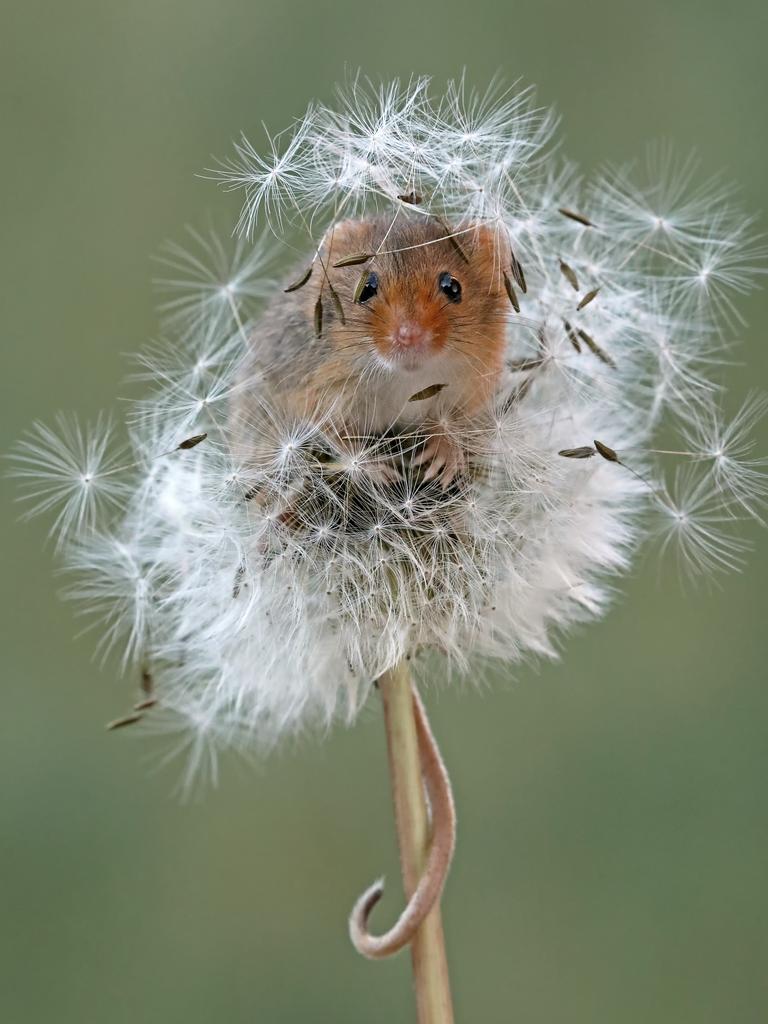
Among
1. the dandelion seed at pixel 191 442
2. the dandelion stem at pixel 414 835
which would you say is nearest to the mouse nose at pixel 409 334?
the dandelion seed at pixel 191 442

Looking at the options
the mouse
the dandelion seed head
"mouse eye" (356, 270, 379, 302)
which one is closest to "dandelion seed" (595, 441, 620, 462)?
the dandelion seed head

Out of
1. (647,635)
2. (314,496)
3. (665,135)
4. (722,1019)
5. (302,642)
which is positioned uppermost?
(665,135)

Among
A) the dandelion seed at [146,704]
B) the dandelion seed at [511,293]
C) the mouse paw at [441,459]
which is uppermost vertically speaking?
the dandelion seed at [511,293]

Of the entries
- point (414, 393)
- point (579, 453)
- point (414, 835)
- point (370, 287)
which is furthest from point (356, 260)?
point (414, 835)

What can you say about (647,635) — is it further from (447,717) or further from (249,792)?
(249,792)

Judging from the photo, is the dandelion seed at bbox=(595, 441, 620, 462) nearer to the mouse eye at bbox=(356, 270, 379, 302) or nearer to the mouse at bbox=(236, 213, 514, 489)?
the mouse at bbox=(236, 213, 514, 489)

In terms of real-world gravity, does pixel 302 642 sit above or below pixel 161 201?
below

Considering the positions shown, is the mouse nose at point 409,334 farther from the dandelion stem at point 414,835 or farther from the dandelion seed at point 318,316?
the dandelion stem at point 414,835

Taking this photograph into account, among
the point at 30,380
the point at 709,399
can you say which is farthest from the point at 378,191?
the point at 30,380
